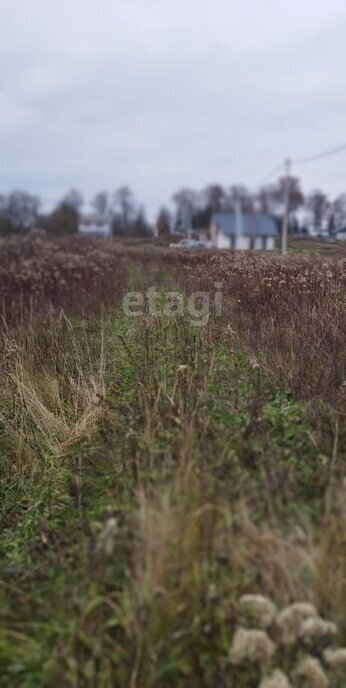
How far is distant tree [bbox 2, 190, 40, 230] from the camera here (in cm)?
2659

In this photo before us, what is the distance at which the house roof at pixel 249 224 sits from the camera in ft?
41.1

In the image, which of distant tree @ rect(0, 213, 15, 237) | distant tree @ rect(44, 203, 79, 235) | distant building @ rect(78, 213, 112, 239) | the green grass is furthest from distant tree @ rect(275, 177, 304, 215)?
distant tree @ rect(0, 213, 15, 237)

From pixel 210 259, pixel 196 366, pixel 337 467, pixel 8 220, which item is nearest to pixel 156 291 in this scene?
pixel 210 259

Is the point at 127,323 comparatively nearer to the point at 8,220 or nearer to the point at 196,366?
the point at 196,366

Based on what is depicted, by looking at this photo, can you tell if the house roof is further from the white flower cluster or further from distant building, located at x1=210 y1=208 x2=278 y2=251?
the white flower cluster

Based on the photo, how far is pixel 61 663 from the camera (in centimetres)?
154

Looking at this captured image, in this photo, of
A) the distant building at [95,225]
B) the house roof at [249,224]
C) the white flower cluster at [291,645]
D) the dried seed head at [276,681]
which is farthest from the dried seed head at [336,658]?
the distant building at [95,225]

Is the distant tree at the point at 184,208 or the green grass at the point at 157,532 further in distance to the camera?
the distant tree at the point at 184,208

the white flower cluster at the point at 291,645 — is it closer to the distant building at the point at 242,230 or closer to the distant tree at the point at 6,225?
the distant building at the point at 242,230

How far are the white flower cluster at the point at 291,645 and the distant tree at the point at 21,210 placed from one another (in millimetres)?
27140

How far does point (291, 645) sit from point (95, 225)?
2023cm

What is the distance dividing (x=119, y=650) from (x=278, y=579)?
1.99ft

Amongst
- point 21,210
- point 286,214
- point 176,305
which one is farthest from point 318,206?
point 21,210

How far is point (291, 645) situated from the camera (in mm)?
A: 1455
